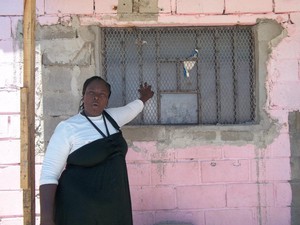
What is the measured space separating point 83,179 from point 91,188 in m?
0.08

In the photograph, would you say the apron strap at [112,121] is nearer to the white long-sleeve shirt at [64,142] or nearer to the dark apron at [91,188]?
the white long-sleeve shirt at [64,142]

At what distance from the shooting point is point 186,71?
4.27 m

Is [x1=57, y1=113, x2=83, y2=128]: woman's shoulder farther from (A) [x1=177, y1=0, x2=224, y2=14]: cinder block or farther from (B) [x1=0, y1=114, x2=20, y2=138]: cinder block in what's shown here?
(A) [x1=177, y1=0, x2=224, y2=14]: cinder block

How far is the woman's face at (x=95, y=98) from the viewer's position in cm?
313

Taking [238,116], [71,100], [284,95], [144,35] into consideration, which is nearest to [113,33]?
[144,35]

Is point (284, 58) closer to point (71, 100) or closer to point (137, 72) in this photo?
point (137, 72)

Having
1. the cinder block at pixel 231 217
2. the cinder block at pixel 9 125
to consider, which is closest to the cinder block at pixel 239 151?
the cinder block at pixel 231 217

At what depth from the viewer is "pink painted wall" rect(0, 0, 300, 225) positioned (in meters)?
4.11

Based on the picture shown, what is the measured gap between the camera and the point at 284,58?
418cm

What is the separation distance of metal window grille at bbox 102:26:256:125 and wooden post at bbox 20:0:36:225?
1.31 meters

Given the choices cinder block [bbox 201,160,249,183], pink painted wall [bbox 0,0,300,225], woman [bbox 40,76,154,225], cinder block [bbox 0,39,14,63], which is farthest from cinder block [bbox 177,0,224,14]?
woman [bbox 40,76,154,225]

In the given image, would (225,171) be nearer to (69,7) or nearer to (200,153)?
(200,153)

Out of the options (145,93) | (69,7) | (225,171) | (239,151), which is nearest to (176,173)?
(225,171)

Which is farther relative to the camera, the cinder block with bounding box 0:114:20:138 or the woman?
the cinder block with bounding box 0:114:20:138
